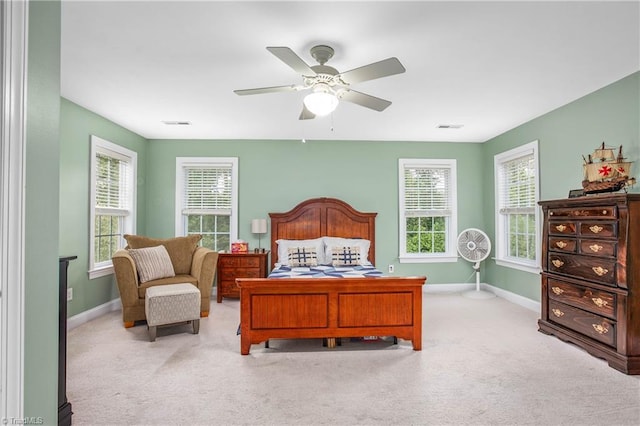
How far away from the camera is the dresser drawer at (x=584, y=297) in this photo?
9.49 feet

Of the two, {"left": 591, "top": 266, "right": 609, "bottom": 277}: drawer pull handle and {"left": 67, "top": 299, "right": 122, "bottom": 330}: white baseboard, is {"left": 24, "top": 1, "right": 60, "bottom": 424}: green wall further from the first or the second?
{"left": 591, "top": 266, "right": 609, "bottom": 277}: drawer pull handle

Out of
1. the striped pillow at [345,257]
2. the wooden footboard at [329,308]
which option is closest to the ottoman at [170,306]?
the wooden footboard at [329,308]

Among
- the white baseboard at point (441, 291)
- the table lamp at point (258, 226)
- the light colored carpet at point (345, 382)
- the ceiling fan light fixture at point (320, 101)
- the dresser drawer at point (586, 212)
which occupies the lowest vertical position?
the light colored carpet at point (345, 382)

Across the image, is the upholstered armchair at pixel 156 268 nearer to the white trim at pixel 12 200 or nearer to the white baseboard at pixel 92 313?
the white baseboard at pixel 92 313

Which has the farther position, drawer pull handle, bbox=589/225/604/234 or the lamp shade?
the lamp shade

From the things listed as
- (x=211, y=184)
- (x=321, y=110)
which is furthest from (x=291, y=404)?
(x=211, y=184)

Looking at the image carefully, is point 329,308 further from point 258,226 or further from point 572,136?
point 572,136

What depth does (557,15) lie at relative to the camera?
2219 mm

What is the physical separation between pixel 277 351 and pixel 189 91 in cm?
261

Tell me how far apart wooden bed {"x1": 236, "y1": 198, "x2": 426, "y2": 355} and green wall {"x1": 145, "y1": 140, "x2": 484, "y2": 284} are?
8.26 feet

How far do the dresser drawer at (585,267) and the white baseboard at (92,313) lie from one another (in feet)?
16.6

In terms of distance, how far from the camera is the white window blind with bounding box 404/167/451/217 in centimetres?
582

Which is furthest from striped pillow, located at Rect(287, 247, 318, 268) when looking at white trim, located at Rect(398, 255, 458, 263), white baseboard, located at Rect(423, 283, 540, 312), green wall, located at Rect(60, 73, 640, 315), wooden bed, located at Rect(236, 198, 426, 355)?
white baseboard, located at Rect(423, 283, 540, 312)

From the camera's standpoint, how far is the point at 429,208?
230 inches
